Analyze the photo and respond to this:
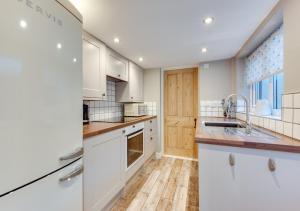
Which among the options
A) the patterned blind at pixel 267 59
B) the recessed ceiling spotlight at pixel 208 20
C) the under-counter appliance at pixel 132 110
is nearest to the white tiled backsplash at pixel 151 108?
the under-counter appliance at pixel 132 110

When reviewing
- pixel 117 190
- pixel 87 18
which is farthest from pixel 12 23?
pixel 117 190

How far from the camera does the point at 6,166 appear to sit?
565mm

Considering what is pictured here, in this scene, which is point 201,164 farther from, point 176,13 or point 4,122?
point 176,13

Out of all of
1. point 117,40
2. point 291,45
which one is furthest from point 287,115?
point 117,40

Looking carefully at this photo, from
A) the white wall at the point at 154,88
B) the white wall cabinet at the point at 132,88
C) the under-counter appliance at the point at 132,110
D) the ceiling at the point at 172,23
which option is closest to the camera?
the ceiling at the point at 172,23

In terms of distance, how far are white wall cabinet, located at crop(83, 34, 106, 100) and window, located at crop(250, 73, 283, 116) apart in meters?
2.05

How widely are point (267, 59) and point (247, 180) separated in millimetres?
1517

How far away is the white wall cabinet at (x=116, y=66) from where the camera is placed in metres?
2.20

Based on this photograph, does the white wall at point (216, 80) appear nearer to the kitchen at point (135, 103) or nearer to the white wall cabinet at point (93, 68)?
the kitchen at point (135, 103)

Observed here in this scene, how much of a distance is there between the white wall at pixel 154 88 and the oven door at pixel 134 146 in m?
0.87

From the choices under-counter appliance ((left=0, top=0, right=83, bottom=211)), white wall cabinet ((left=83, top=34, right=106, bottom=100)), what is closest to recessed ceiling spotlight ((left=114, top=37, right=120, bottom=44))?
white wall cabinet ((left=83, top=34, right=106, bottom=100))

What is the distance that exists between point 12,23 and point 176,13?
1.25m

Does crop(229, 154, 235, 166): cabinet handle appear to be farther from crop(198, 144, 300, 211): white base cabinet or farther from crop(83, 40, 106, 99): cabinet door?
crop(83, 40, 106, 99): cabinet door

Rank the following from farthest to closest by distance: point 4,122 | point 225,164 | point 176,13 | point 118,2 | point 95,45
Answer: point 95,45
point 176,13
point 118,2
point 225,164
point 4,122
